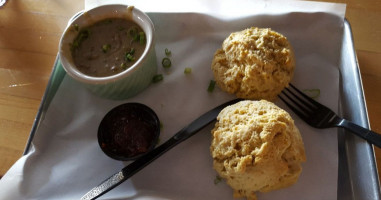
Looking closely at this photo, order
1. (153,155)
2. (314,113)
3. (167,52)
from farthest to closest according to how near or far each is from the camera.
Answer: (167,52) → (314,113) → (153,155)

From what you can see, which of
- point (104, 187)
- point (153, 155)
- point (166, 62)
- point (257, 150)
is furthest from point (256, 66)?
point (104, 187)

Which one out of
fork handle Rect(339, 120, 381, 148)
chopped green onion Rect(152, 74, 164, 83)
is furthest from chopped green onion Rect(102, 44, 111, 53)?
fork handle Rect(339, 120, 381, 148)

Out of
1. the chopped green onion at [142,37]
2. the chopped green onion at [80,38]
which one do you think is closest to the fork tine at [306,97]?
the chopped green onion at [142,37]

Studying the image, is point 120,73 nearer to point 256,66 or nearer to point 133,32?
point 133,32

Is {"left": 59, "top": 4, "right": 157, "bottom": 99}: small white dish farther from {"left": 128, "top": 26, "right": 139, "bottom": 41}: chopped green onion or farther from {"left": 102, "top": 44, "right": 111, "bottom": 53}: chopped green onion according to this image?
{"left": 102, "top": 44, "right": 111, "bottom": 53}: chopped green onion

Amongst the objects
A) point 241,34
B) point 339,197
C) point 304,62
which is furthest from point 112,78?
point 339,197

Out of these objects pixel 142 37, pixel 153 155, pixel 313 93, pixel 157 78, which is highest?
pixel 142 37

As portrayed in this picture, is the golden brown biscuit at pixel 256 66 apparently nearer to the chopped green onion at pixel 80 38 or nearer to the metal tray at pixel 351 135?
the metal tray at pixel 351 135
